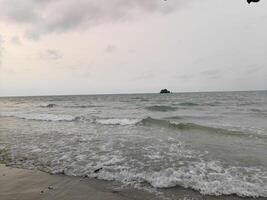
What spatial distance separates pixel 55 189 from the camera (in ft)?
17.5

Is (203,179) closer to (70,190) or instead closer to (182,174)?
(182,174)

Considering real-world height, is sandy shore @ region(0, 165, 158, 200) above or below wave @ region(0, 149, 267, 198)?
above

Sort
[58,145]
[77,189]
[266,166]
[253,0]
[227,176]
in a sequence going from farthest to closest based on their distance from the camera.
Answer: [58,145]
[266,166]
[227,176]
[77,189]
[253,0]

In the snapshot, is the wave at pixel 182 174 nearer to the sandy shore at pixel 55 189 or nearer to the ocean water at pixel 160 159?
the ocean water at pixel 160 159

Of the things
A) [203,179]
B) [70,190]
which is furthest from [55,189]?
[203,179]

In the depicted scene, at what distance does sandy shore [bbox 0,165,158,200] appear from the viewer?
4.95 m

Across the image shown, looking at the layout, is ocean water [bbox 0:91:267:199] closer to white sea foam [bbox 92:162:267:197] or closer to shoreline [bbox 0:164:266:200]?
white sea foam [bbox 92:162:267:197]

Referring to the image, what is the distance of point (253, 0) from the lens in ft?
8.23

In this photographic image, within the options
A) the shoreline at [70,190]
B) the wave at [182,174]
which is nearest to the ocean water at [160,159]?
the wave at [182,174]

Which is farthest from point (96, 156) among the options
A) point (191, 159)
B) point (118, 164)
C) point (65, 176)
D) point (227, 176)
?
point (227, 176)

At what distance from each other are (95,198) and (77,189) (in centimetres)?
70

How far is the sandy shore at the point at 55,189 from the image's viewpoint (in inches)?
195

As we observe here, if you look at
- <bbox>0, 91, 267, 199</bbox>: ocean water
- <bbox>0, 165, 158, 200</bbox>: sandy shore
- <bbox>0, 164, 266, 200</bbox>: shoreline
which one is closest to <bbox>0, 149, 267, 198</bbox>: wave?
<bbox>0, 91, 267, 199</bbox>: ocean water

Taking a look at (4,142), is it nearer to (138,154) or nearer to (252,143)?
(138,154)
